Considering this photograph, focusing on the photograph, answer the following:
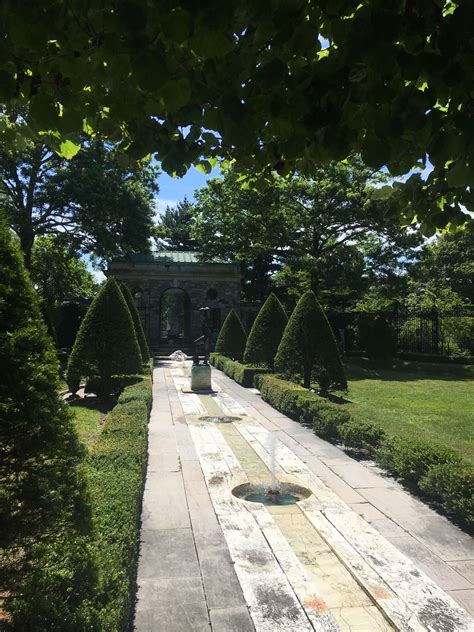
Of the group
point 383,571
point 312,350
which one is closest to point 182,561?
point 383,571

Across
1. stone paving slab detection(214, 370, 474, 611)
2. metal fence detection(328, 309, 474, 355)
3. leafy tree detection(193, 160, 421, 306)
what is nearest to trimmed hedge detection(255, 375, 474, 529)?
stone paving slab detection(214, 370, 474, 611)

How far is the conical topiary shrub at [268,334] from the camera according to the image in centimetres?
1738

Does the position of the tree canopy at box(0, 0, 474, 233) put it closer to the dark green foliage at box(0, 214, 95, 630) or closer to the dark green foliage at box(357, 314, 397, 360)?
the dark green foliage at box(0, 214, 95, 630)

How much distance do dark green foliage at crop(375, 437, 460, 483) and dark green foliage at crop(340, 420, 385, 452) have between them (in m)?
0.41

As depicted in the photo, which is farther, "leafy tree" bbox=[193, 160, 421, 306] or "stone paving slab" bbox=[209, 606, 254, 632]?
"leafy tree" bbox=[193, 160, 421, 306]

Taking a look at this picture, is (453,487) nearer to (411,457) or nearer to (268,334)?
(411,457)

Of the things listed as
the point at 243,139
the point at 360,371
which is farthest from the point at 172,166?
the point at 360,371

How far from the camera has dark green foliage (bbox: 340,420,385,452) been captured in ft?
24.9

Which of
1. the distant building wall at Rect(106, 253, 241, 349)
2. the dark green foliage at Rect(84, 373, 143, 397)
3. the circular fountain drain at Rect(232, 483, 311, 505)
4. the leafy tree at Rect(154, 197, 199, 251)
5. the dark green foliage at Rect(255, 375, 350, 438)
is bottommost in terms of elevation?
the circular fountain drain at Rect(232, 483, 311, 505)

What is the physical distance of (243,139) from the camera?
102 inches

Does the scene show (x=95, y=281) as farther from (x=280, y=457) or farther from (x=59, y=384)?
(x=59, y=384)

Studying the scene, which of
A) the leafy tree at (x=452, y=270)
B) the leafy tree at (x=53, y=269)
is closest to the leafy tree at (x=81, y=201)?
the leafy tree at (x=53, y=269)

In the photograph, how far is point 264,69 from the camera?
2.45 meters

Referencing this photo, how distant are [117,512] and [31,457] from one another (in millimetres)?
1307
